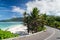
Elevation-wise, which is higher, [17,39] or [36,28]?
[17,39]

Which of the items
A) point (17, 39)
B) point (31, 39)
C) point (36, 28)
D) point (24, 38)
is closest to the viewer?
point (17, 39)

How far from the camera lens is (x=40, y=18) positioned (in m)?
65.2

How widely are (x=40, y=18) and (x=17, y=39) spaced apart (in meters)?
46.1

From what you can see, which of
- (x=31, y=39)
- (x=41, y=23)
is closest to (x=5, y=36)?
(x=31, y=39)

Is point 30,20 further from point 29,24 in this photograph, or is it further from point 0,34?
point 0,34

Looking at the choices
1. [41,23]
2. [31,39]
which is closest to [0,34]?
[31,39]

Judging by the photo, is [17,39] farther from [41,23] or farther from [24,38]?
[41,23]

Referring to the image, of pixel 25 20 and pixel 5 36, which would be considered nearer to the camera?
pixel 5 36

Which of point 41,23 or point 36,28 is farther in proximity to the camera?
point 41,23

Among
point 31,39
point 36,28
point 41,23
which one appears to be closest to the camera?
point 31,39

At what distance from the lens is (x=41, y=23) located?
66.1 metres

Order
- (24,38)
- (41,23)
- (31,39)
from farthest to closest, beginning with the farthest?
1. (41,23)
2. (31,39)
3. (24,38)

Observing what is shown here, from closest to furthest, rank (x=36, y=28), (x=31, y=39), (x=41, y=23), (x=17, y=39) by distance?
(x=17, y=39), (x=31, y=39), (x=36, y=28), (x=41, y=23)

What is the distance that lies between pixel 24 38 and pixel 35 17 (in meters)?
42.1
